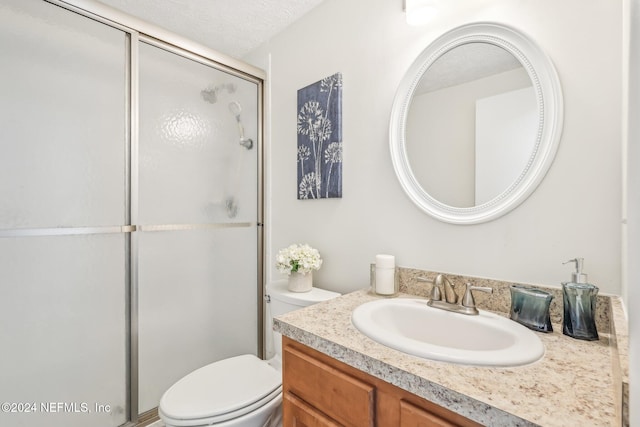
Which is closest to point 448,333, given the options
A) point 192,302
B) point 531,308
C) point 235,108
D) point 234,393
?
point 531,308

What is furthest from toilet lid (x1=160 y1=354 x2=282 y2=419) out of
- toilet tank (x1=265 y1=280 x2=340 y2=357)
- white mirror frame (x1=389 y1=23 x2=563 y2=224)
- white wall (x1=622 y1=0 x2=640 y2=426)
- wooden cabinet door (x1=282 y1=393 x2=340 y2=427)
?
white wall (x1=622 y1=0 x2=640 y2=426)

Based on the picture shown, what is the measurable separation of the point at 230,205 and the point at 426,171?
3.96ft

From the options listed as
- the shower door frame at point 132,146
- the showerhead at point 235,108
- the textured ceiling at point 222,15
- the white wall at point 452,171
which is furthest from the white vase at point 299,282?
the textured ceiling at point 222,15

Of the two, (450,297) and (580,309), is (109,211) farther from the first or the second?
(580,309)

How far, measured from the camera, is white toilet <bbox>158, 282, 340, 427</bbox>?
103 cm

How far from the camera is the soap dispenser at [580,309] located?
76cm

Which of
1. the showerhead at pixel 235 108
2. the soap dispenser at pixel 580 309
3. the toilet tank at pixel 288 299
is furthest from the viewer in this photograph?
the showerhead at pixel 235 108

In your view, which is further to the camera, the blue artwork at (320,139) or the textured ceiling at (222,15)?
the textured ceiling at (222,15)

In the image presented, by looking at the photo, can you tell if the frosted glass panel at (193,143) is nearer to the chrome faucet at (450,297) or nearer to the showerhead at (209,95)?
the showerhead at (209,95)

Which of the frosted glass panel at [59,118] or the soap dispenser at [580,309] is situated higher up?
the frosted glass panel at [59,118]

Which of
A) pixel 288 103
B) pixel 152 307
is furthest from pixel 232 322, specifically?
pixel 288 103

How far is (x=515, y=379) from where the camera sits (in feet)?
1.94

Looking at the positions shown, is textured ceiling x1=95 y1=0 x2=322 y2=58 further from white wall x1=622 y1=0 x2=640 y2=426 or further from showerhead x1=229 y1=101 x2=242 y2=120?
white wall x1=622 y1=0 x2=640 y2=426

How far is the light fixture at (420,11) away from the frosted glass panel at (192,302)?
4.63ft
